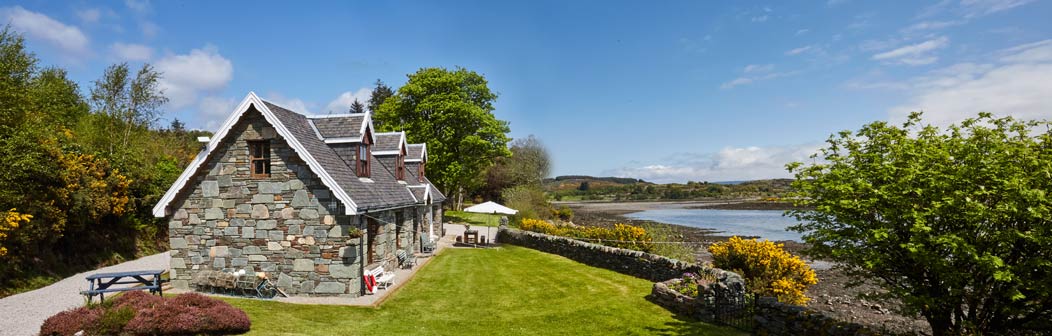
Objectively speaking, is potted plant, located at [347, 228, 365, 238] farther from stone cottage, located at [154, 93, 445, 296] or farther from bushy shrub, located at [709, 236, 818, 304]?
bushy shrub, located at [709, 236, 818, 304]

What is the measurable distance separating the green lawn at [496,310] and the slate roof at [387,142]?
607cm

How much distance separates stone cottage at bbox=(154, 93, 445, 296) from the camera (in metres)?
13.9

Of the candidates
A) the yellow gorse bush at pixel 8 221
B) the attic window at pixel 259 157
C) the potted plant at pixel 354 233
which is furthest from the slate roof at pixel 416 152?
the yellow gorse bush at pixel 8 221

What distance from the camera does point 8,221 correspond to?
13445mm

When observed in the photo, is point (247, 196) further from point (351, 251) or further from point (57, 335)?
point (57, 335)

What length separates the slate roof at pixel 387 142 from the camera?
872 inches

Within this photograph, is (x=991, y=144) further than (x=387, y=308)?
No

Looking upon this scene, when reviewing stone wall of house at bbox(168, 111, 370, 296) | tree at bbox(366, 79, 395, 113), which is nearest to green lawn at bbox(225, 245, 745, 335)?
stone wall of house at bbox(168, 111, 370, 296)

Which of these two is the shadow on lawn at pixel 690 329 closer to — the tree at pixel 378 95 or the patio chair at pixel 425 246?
the patio chair at pixel 425 246

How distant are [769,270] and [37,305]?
66.2ft

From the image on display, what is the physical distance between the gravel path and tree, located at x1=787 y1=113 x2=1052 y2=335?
1655cm

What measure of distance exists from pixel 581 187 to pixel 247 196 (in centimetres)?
14274

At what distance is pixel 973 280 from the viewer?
765 centimetres

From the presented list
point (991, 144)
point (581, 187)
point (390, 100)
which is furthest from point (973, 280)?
point (581, 187)
